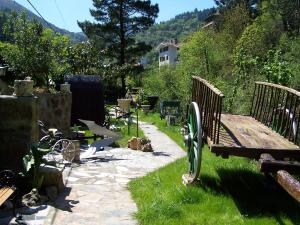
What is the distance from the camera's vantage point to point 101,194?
739 cm

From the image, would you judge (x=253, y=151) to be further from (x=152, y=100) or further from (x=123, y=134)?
(x=152, y=100)

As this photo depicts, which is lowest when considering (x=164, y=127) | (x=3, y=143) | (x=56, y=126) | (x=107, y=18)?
(x=164, y=127)

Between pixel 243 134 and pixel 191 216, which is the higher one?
pixel 243 134

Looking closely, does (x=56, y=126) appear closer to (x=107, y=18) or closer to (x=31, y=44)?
(x=31, y=44)

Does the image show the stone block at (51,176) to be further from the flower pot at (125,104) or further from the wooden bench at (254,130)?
the flower pot at (125,104)

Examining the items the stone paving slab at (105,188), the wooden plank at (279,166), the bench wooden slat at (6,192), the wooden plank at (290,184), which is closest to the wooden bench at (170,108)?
the stone paving slab at (105,188)

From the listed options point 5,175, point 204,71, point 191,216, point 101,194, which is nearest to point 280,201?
point 191,216

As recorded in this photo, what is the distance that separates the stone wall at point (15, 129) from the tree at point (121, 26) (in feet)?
112

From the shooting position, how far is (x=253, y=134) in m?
6.91

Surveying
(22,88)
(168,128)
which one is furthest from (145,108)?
(22,88)

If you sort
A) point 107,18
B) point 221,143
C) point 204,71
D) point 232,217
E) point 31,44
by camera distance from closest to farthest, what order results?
point 232,217
point 221,143
point 31,44
point 204,71
point 107,18

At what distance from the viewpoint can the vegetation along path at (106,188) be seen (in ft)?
20.1

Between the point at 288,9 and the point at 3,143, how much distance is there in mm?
32434

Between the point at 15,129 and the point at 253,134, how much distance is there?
12.1ft
